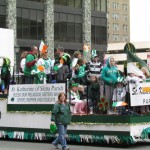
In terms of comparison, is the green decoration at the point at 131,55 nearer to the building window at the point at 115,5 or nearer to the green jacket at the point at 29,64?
the green jacket at the point at 29,64

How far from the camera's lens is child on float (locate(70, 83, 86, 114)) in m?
16.2

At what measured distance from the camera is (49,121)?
16.8 m

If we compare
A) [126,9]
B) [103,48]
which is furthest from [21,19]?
[126,9]

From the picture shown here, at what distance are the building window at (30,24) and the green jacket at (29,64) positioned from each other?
37.3 metres

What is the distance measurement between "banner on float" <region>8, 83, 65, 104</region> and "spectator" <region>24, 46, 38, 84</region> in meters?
0.29

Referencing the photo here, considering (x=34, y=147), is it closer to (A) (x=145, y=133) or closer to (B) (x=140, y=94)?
(A) (x=145, y=133)

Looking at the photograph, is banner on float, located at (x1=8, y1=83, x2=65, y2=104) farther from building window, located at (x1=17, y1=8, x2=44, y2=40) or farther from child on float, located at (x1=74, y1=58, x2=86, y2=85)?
building window, located at (x1=17, y1=8, x2=44, y2=40)

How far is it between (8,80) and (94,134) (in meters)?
4.32

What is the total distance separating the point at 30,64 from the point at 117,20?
14994 centimetres

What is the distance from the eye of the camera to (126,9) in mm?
166375

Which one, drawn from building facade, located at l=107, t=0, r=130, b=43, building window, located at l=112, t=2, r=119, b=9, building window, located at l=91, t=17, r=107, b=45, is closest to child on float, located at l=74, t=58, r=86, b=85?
building window, located at l=91, t=17, r=107, b=45

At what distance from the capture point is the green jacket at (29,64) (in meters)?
17.3

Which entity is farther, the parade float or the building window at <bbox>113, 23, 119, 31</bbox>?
the building window at <bbox>113, 23, 119, 31</bbox>

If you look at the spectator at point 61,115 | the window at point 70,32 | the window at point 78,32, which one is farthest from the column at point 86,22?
the spectator at point 61,115
